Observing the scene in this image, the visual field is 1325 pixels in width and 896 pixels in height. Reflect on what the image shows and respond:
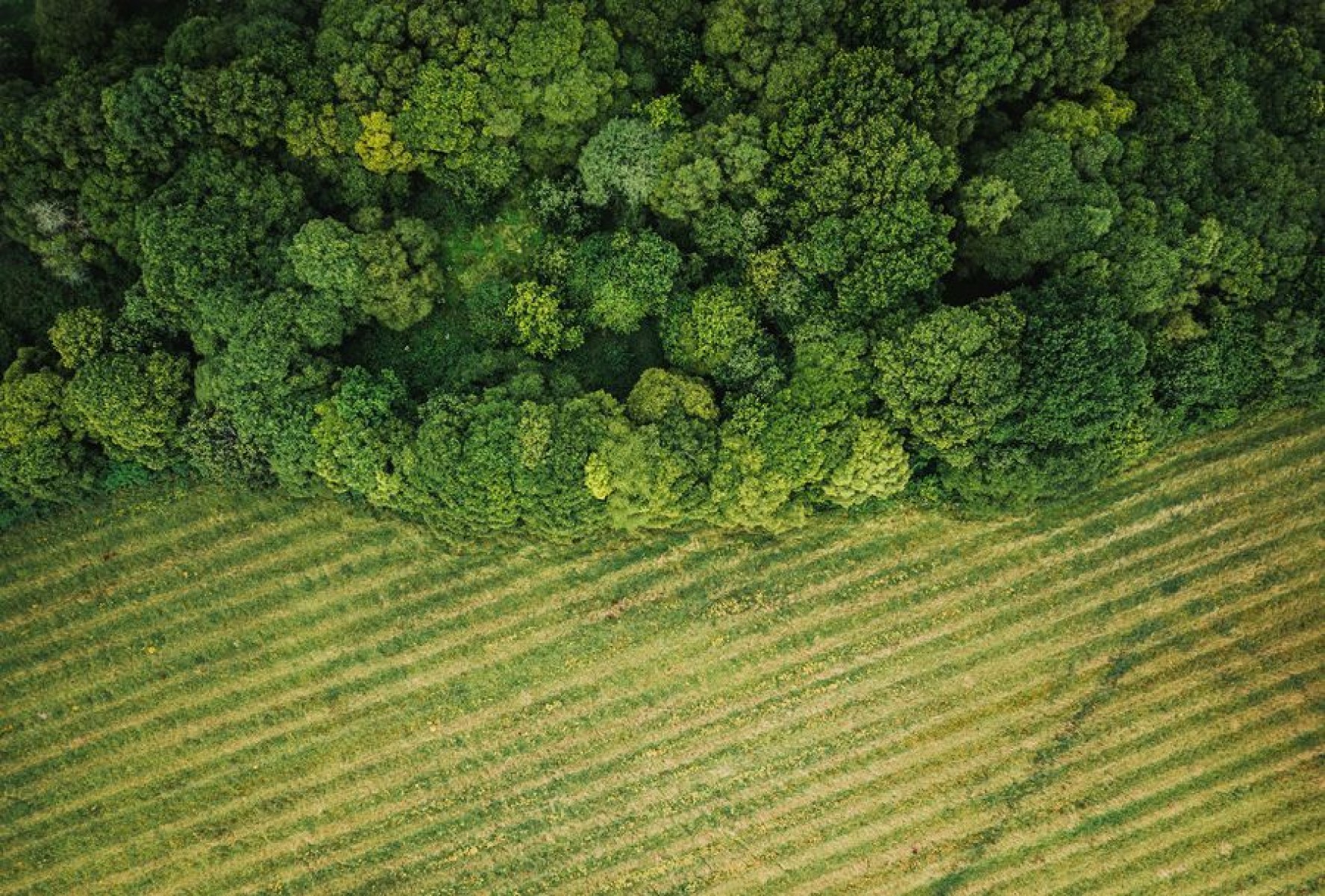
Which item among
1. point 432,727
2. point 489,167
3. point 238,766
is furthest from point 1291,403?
point 238,766

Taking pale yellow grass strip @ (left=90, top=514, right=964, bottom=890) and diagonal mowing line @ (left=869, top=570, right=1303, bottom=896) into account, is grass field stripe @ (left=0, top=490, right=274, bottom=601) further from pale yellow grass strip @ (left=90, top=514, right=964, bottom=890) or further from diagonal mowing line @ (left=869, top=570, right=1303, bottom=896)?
diagonal mowing line @ (left=869, top=570, right=1303, bottom=896)

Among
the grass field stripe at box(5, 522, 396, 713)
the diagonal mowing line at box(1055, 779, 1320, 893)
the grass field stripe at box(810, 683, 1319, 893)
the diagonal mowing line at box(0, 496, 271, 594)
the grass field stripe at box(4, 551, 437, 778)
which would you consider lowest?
the diagonal mowing line at box(1055, 779, 1320, 893)

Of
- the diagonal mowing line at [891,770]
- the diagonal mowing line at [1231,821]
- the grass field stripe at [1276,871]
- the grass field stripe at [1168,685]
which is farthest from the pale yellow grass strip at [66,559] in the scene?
the grass field stripe at [1276,871]

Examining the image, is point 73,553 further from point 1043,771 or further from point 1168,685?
point 1168,685

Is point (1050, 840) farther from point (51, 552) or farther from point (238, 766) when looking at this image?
point (51, 552)

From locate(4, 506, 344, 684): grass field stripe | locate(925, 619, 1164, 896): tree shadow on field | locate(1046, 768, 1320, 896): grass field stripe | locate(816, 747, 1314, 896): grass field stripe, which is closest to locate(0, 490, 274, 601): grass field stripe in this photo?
locate(4, 506, 344, 684): grass field stripe

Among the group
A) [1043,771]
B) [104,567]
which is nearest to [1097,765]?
[1043,771]
